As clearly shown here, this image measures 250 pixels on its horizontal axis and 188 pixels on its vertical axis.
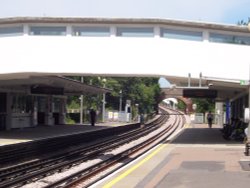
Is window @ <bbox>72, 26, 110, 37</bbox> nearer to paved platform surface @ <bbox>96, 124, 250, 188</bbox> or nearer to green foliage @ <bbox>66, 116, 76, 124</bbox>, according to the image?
paved platform surface @ <bbox>96, 124, 250, 188</bbox>

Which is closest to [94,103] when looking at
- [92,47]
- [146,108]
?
[146,108]

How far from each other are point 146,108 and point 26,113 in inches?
1983

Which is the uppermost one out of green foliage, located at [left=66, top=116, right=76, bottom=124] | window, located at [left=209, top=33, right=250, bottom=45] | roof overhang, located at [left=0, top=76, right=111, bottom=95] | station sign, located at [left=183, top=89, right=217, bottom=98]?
window, located at [left=209, top=33, right=250, bottom=45]

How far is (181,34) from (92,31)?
13.4 ft

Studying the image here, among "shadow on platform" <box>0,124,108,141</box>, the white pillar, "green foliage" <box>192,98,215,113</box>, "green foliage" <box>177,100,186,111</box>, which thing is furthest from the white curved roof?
"green foliage" <box>177,100,186,111</box>

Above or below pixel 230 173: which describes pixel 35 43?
above

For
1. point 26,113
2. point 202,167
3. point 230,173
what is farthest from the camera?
point 26,113

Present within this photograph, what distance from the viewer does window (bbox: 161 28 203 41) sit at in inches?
974

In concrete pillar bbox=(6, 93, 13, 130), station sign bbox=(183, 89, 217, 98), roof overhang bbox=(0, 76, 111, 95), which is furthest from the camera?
concrete pillar bbox=(6, 93, 13, 130)

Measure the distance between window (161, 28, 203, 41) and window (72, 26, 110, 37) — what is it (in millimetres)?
2605

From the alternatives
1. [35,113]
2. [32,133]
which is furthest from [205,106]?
[32,133]

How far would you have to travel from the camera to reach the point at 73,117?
53.6 m

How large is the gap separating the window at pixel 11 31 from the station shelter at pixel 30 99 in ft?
11.1

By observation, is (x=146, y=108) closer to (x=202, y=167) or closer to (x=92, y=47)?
(x=92, y=47)
